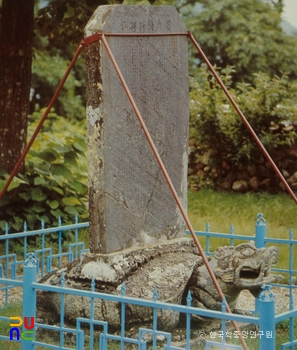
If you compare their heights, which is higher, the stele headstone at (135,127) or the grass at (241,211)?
the stele headstone at (135,127)

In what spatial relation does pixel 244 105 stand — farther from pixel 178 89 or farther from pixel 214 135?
pixel 178 89

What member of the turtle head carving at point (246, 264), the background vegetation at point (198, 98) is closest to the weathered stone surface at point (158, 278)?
the turtle head carving at point (246, 264)

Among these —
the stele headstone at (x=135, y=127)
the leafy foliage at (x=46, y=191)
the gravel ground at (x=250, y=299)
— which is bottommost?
the gravel ground at (x=250, y=299)

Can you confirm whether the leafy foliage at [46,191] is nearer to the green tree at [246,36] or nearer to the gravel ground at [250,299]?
the gravel ground at [250,299]

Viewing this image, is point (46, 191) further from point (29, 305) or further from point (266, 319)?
point (266, 319)

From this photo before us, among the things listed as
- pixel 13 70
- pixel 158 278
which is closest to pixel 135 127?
pixel 158 278

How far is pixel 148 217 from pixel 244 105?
5.91 meters

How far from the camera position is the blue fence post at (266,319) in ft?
11.6

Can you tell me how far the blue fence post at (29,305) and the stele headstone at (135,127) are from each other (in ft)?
2.40

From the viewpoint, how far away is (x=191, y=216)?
31.1 feet

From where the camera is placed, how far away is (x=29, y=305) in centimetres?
437

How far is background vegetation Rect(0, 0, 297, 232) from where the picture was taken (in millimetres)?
8102

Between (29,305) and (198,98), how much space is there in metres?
7.20

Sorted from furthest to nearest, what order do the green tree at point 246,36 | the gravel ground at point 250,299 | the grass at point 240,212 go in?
the green tree at point 246,36 < the grass at point 240,212 < the gravel ground at point 250,299
